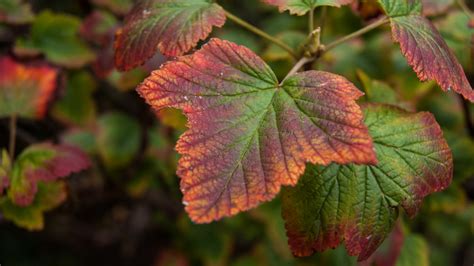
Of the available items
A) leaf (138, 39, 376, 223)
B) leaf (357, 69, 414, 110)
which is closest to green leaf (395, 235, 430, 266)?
leaf (357, 69, 414, 110)

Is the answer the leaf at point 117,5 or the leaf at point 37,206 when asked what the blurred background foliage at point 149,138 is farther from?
the leaf at point 37,206

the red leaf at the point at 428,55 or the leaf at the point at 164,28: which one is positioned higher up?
the red leaf at the point at 428,55

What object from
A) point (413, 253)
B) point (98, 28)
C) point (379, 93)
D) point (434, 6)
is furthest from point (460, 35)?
point (98, 28)

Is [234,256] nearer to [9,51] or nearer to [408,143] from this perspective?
[9,51]

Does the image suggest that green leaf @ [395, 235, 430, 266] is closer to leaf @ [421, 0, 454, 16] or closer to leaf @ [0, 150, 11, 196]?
leaf @ [421, 0, 454, 16]

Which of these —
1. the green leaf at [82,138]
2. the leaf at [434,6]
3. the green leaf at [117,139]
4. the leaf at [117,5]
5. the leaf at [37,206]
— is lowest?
the green leaf at [82,138]

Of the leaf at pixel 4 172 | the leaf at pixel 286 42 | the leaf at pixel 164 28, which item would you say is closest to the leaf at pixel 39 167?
the leaf at pixel 4 172
